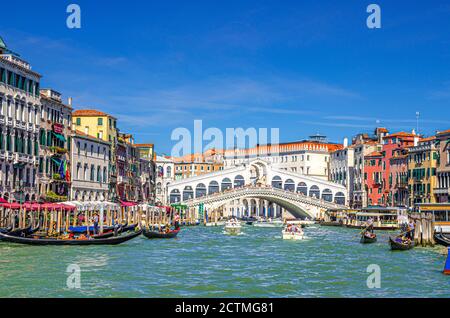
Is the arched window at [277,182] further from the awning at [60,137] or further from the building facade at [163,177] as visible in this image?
the awning at [60,137]

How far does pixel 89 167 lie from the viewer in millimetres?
36312

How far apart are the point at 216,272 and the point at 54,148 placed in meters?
16.9

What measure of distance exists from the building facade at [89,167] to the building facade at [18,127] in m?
5.18

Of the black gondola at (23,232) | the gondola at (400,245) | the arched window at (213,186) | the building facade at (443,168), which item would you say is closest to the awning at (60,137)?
the black gondola at (23,232)

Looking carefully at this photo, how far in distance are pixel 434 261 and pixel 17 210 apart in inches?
582

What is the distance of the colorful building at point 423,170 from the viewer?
42.8 meters

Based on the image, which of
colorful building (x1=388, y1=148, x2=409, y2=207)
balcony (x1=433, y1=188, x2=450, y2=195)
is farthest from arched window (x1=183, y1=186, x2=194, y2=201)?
balcony (x1=433, y1=188, x2=450, y2=195)

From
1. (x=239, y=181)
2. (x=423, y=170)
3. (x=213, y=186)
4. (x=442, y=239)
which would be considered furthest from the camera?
(x=239, y=181)

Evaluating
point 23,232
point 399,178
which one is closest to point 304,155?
point 399,178

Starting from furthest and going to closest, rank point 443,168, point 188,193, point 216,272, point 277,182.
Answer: point 277,182 < point 188,193 < point 443,168 < point 216,272

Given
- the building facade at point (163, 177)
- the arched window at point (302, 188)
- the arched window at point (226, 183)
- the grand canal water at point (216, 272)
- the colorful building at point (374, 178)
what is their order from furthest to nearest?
the arched window at point (302, 188) < the arched window at point (226, 183) < the building facade at point (163, 177) < the colorful building at point (374, 178) < the grand canal water at point (216, 272)

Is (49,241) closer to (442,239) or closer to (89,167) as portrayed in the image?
(442,239)

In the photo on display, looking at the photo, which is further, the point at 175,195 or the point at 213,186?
the point at 213,186

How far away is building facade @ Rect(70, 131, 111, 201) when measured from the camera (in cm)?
3425
